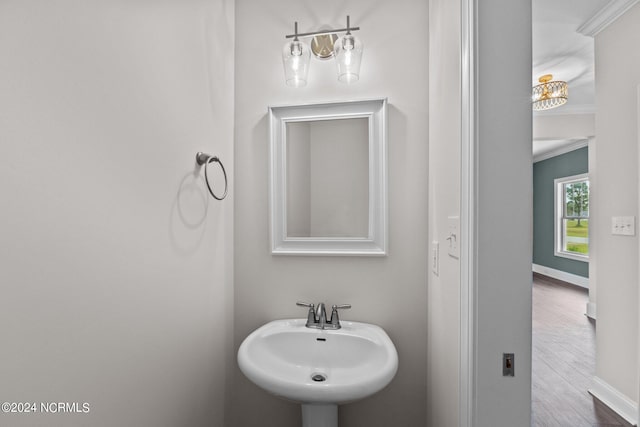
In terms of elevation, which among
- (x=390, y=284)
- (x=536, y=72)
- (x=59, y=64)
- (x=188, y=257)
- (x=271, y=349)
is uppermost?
(x=536, y=72)

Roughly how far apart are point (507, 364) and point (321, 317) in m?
0.79

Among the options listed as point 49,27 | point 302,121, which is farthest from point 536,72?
point 49,27

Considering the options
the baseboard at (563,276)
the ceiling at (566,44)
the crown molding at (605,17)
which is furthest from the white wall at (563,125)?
the baseboard at (563,276)

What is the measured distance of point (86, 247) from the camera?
2.72 feet

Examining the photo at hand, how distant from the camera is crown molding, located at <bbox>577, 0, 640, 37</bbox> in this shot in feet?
6.79

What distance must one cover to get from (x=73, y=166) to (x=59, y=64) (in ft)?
0.76

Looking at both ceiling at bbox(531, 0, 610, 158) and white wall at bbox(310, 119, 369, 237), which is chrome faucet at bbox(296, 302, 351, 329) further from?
ceiling at bbox(531, 0, 610, 158)

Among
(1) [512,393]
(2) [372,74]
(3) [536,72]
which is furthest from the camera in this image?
(3) [536,72]

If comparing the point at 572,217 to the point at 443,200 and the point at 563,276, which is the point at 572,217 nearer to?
the point at 563,276

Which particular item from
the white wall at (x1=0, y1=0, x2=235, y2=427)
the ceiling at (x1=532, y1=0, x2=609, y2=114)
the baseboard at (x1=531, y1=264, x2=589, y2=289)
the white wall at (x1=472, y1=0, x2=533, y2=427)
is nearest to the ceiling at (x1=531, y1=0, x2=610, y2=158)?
the ceiling at (x1=532, y1=0, x2=609, y2=114)

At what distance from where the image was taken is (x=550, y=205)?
6.52 m

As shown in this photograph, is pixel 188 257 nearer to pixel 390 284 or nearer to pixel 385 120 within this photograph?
pixel 390 284

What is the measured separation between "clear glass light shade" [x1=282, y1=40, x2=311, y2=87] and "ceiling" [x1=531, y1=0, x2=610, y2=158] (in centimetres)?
187

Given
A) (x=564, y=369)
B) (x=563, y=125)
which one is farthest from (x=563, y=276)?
(x=564, y=369)
